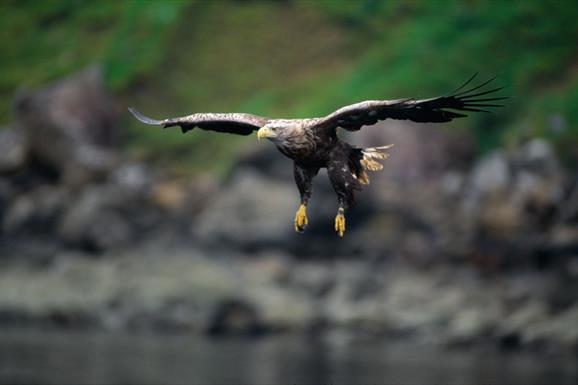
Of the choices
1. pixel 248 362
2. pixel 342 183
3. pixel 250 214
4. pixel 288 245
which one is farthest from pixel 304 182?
pixel 250 214

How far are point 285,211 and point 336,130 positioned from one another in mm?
16565

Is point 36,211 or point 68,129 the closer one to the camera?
point 36,211

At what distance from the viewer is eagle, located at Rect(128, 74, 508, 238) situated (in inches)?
417

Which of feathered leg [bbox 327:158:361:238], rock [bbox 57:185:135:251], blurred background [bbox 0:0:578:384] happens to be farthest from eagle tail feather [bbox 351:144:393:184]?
rock [bbox 57:185:135:251]

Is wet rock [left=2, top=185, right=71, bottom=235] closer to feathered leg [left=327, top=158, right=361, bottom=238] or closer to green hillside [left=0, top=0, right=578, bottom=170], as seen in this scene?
green hillside [left=0, top=0, right=578, bottom=170]

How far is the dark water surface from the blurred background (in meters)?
0.09

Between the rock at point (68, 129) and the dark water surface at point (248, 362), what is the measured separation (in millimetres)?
6081

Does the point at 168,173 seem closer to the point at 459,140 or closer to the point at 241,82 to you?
the point at 241,82

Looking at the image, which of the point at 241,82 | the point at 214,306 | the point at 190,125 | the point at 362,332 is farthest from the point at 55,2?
the point at 190,125

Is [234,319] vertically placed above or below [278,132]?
above

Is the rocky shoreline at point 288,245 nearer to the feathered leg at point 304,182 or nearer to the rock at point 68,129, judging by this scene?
the rock at point 68,129

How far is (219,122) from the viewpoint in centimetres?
1198

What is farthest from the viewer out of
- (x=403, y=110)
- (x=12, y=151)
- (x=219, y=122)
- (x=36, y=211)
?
(x=12, y=151)

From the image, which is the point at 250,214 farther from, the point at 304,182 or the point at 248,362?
the point at 304,182
